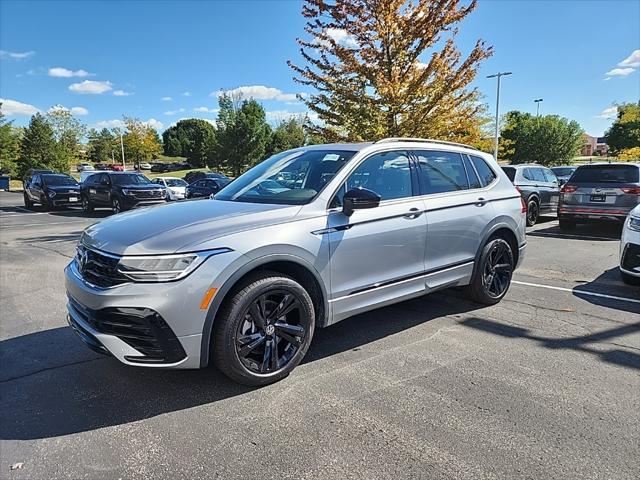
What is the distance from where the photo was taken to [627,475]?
232cm

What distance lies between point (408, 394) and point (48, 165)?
4609 centimetres

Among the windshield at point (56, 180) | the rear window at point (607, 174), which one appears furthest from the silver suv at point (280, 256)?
the windshield at point (56, 180)

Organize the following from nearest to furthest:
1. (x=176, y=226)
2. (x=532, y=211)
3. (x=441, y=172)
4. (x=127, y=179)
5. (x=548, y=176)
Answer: (x=176, y=226)
(x=441, y=172)
(x=532, y=211)
(x=548, y=176)
(x=127, y=179)

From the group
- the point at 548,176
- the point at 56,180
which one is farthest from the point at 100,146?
the point at 548,176

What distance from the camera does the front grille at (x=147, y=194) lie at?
16625 millimetres

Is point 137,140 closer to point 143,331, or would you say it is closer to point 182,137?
point 182,137

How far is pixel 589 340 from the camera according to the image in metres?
4.10

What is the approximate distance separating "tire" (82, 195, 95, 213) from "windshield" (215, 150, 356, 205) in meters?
15.9

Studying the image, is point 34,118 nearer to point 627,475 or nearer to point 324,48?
point 324,48

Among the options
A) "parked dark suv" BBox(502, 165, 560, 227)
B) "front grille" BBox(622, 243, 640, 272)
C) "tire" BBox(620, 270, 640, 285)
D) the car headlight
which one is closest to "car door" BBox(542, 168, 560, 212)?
"parked dark suv" BBox(502, 165, 560, 227)

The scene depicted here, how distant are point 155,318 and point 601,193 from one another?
409 inches

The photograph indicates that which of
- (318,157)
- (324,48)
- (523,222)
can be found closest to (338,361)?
(318,157)

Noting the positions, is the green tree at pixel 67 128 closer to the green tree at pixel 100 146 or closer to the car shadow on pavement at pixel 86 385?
the green tree at pixel 100 146

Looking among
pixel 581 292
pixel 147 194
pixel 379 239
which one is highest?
pixel 147 194
